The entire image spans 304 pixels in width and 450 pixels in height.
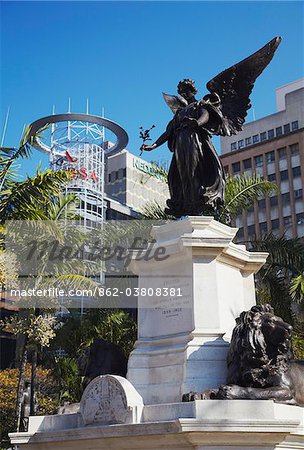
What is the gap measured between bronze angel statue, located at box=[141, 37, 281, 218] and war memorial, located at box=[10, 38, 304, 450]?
2 centimetres

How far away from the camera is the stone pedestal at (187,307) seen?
9.17 metres

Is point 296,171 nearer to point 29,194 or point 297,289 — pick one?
point 297,289

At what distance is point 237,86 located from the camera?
40.3ft

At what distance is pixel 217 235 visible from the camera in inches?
405

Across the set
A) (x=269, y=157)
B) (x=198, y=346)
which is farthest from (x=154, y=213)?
(x=269, y=157)

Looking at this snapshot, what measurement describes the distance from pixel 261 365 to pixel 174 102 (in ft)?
18.6

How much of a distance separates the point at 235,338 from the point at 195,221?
2302 millimetres

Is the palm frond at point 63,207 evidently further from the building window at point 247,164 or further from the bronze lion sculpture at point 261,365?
the building window at point 247,164

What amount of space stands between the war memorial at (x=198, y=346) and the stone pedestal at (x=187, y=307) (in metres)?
0.02

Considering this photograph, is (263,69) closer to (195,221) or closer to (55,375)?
(195,221)

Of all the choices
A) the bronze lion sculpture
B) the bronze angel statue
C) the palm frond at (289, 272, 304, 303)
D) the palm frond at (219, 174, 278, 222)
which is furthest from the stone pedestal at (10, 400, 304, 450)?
the palm frond at (219, 174, 278, 222)

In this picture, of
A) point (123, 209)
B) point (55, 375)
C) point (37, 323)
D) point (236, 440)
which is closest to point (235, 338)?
point (236, 440)

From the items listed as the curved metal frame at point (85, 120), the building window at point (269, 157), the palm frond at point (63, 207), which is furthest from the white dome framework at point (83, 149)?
the palm frond at point (63, 207)

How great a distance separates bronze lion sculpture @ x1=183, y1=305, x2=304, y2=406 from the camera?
26.6 ft
